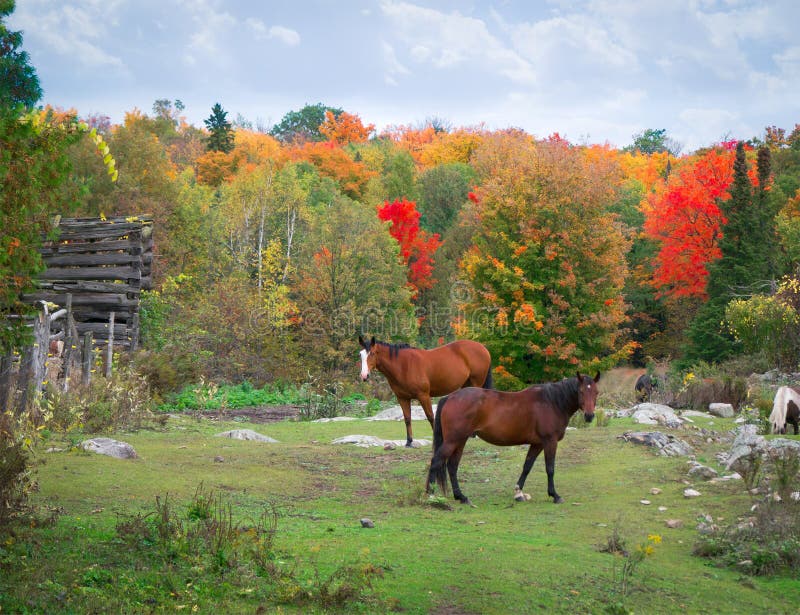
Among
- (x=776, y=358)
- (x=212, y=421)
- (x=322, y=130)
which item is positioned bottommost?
(x=212, y=421)

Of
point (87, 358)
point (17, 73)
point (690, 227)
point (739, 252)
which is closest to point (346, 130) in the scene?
point (690, 227)

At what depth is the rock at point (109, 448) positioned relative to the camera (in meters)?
11.9

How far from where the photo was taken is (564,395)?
11445 millimetres

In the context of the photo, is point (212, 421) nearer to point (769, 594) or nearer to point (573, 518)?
point (573, 518)

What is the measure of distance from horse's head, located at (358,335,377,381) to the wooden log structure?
9.05 meters

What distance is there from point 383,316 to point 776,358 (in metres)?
17.1

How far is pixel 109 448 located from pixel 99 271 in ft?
37.4

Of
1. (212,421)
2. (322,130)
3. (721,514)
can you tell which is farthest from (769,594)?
(322,130)

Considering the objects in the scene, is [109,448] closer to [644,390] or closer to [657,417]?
[657,417]

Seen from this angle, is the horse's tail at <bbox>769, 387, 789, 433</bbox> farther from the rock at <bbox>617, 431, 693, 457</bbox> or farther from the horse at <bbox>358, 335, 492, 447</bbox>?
the horse at <bbox>358, 335, 492, 447</bbox>

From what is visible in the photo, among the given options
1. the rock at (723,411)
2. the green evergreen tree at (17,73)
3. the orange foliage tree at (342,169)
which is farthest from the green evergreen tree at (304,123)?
the rock at (723,411)

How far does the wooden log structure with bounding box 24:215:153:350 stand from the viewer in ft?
71.8

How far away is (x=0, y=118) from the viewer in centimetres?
607

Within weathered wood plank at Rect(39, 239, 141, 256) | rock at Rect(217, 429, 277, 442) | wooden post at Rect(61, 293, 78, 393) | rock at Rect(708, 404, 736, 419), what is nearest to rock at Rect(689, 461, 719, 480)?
rock at Rect(217, 429, 277, 442)
